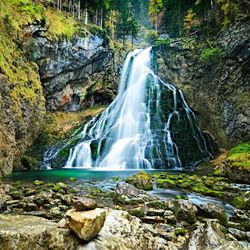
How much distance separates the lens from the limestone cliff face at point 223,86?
76.1 feet

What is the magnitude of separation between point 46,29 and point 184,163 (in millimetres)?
19084

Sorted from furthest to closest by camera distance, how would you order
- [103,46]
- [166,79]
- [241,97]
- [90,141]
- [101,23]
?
1. [101,23]
2. [103,46]
3. [166,79]
4. [90,141]
5. [241,97]

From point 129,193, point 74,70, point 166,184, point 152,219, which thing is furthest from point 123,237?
point 74,70

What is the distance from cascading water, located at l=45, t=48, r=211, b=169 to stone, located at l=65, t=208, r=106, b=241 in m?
18.4

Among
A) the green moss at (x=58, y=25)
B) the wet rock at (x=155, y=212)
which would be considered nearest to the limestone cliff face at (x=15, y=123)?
the green moss at (x=58, y=25)

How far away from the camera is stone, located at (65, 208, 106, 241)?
15.3 feet

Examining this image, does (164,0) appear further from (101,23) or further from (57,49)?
(57,49)

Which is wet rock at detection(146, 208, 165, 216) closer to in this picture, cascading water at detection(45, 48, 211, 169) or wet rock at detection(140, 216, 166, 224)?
wet rock at detection(140, 216, 166, 224)

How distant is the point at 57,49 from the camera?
2888 centimetres

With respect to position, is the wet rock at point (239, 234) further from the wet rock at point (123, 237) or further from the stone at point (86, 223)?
the stone at point (86, 223)

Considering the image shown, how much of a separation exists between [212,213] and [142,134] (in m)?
17.8

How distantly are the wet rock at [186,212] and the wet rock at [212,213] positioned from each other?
26 cm

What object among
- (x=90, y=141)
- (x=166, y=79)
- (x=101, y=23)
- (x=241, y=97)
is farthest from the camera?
(x=101, y=23)

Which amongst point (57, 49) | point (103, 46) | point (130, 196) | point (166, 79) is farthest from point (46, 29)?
point (130, 196)
